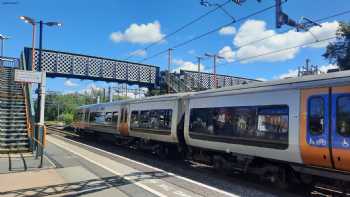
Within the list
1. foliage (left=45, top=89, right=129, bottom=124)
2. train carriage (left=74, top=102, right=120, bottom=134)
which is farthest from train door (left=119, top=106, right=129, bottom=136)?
foliage (left=45, top=89, right=129, bottom=124)

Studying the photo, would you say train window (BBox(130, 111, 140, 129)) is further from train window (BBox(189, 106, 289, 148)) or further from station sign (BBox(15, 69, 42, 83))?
train window (BBox(189, 106, 289, 148))

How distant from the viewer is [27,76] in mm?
18641

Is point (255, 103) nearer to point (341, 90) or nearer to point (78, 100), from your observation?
point (341, 90)

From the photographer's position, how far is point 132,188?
11.8 m

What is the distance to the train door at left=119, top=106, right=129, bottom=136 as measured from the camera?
24.4 meters

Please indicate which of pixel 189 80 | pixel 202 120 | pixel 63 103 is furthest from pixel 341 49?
pixel 63 103

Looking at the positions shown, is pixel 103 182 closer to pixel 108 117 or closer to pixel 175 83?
pixel 108 117

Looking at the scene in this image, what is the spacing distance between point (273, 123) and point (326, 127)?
75.9 inches

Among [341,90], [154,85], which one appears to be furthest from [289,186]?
[154,85]

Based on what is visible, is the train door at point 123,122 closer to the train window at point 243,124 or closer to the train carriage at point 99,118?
the train carriage at point 99,118

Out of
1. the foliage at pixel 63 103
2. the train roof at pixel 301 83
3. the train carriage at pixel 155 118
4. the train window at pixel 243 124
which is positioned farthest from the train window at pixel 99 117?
the foliage at pixel 63 103

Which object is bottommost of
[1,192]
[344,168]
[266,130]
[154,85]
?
[1,192]

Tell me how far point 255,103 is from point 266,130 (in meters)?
0.91

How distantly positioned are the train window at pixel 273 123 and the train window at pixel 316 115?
836 millimetres
